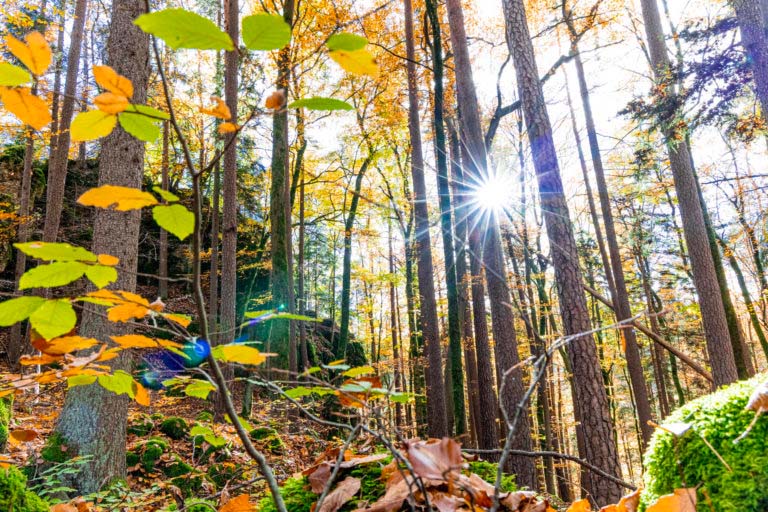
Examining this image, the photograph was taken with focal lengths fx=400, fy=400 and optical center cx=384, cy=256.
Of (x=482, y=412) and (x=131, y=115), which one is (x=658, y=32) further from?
(x=131, y=115)

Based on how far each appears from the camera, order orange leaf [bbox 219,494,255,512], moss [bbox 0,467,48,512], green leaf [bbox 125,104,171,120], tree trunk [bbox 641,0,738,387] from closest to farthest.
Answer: green leaf [bbox 125,104,171,120], orange leaf [bbox 219,494,255,512], moss [bbox 0,467,48,512], tree trunk [bbox 641,0,738,387]

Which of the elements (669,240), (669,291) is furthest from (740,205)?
(669,291)

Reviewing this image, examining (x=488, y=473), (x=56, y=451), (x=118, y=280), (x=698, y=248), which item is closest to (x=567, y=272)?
(x=488, y=473)

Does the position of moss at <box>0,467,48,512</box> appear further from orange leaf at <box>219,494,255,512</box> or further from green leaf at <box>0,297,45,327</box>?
green leaf at <box>0,297,45,327</box>

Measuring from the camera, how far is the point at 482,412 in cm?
771

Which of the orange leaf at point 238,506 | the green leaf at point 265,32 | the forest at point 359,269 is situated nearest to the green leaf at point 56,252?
the forest at point 359,269

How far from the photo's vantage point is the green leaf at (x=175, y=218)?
2.40 ft

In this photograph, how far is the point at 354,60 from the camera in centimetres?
Result: 68

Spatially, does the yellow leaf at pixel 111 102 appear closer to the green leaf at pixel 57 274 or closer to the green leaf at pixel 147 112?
the green leaf at pixel 147 112

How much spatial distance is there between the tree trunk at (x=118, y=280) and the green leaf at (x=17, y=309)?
3.89 m

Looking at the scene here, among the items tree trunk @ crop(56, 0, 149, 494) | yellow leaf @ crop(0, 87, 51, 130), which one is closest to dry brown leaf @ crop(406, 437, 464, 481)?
yellow leaf @ crop(0, 87, 51, 130)

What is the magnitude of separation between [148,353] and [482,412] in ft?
28.4

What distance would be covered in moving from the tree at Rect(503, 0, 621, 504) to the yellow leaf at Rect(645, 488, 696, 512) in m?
3.33

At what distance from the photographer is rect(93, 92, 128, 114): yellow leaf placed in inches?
25.0
